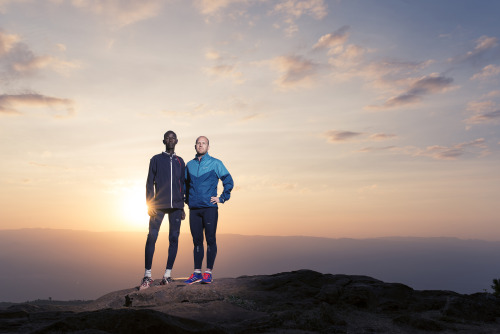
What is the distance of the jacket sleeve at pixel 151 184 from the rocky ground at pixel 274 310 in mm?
2199

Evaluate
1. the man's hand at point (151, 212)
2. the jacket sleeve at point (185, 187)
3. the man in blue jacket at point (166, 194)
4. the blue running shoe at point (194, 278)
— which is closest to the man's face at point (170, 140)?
the man in blue jacket at point (166, 194)

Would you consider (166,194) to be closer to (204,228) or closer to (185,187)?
(185,187)

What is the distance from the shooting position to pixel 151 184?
1062 centimetres

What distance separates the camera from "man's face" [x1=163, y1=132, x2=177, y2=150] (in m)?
10.7

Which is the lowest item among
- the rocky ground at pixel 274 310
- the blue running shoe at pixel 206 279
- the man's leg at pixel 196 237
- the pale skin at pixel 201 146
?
the rocky ground at pixel 274 310

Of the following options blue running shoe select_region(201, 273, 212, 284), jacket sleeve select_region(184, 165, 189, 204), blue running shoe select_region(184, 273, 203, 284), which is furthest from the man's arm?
blue running shoe select_region(201, 273, 212, 284)

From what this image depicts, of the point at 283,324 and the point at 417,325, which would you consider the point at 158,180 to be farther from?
the point at 417,325

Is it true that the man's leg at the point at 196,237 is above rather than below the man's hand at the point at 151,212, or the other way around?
below

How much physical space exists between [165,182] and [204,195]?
101cm

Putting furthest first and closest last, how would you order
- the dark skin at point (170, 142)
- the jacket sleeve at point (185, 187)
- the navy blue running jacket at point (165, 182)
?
the jacket sleeve at point (185, 187)
the dark skin at point (170, 142)
the navy blue running jacket at point (165, 182)

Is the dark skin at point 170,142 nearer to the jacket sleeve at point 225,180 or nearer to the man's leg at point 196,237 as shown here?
the man's leg at point 196,237

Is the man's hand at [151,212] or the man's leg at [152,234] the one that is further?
the man's leg at [152,234]

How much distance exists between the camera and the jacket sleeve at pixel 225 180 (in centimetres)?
1074

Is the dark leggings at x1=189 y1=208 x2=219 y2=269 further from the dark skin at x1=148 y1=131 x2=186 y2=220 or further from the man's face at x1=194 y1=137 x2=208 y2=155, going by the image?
the man's face at x1=194 y1=137 x2=208 y2=155
